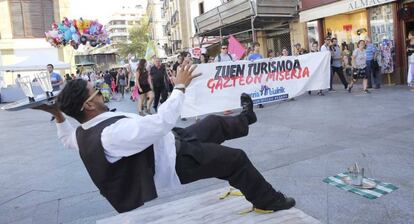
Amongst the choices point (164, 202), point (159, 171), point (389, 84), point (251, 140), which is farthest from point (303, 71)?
point (159, 171)

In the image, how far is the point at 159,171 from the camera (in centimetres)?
282

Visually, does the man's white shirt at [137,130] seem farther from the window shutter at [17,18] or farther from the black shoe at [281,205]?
the window shutter at [17,18]

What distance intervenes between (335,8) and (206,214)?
1237cm

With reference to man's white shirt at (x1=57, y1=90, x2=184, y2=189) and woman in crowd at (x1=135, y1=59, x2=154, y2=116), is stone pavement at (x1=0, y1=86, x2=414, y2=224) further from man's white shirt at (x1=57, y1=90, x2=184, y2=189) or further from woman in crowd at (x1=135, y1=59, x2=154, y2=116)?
woman in crowd at (x1=135, y1=59, x2=154, y2=116)

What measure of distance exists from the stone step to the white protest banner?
16.7ft

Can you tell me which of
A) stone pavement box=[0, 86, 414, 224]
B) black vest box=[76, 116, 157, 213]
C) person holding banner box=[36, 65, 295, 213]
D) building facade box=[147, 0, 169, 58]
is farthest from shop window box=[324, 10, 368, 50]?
building facade box=[147, 0, 169, 58]

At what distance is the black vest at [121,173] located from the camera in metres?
2.67

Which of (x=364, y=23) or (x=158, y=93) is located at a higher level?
(x=364, y=23)

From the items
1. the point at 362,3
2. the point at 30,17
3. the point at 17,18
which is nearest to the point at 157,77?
the point at 362,3

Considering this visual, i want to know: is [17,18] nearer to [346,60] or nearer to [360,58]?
[346,60]

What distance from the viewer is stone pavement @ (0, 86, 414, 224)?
11.9ft

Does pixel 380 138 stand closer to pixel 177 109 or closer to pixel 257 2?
pixel 177 109

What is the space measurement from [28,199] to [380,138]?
465 centimetres

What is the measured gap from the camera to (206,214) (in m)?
3.52
